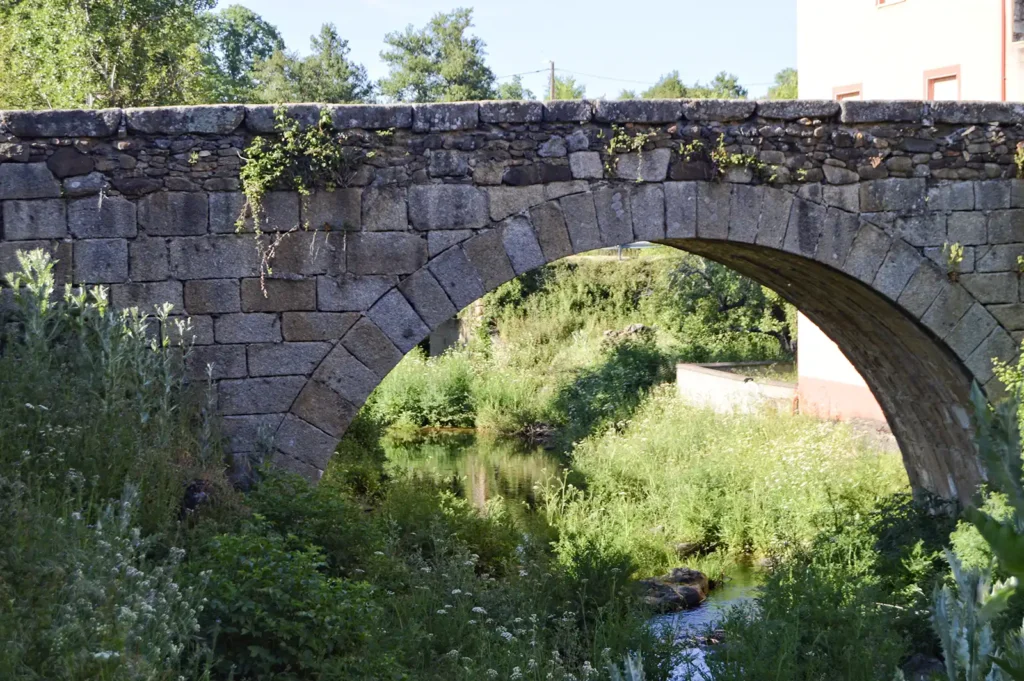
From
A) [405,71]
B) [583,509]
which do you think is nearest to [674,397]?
[583,509]

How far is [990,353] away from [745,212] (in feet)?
5.81

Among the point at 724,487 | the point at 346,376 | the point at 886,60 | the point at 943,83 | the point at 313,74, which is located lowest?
the point at 724,487

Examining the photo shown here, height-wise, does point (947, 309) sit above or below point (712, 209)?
below

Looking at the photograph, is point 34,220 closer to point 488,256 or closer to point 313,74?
point 488,256

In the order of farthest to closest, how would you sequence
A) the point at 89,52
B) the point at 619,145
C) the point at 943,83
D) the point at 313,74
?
the point at 313,74, the point at 89,52, the point at 943,83, the point at 619,145

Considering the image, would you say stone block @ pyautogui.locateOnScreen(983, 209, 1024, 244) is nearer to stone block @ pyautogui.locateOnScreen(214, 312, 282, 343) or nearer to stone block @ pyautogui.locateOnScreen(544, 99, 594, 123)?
stone block @ pyautogui.locateOnScreen(544, 99, 594, 123)

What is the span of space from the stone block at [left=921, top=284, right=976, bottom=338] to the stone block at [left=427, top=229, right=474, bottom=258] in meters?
2.78

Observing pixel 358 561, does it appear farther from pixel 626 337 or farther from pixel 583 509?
pixel 626 337

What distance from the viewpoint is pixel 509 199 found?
566cm

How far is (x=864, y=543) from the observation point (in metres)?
7.33

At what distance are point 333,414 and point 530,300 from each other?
547 inches

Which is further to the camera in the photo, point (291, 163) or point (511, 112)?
point (511, 112)

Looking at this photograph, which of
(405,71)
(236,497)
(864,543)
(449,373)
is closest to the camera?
(236,497)

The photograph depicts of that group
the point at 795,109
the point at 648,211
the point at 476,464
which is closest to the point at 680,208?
the point at 648,211
